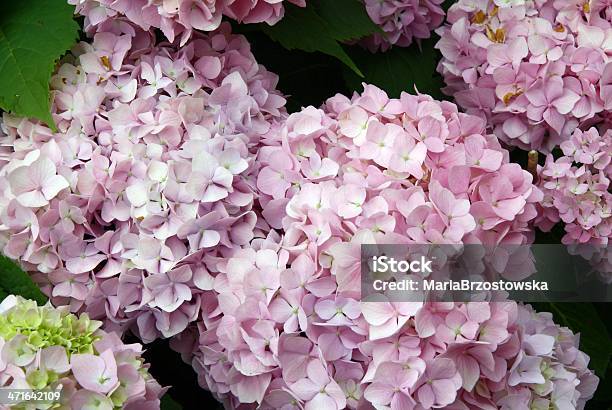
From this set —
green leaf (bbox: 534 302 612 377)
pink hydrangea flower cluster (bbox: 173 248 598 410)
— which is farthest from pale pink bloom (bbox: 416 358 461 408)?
green leaf (bbox: 534 302 612 377)

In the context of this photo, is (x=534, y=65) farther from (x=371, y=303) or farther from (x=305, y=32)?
(x=371, y=303)

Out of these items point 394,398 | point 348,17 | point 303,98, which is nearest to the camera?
point 394,398

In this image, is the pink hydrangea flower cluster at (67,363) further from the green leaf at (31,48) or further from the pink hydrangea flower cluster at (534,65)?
the pink hydrangea flower cluster at (534,65)

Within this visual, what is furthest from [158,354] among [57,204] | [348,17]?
[348,17]

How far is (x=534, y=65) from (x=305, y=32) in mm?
245

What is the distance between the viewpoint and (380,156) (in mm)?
853

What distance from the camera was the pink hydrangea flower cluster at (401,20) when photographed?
1097mm

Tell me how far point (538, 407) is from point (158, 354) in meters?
0.39

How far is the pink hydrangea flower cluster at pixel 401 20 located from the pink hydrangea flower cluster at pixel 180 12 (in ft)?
0.62

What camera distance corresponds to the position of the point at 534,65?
39.2 inches

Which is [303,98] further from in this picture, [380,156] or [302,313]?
[302,313]

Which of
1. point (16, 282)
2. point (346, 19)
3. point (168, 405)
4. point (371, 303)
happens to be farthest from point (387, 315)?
point (346, 19)

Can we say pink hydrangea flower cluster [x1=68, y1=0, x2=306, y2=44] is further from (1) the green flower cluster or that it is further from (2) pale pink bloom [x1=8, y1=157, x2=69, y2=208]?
(1) the green flower cluster

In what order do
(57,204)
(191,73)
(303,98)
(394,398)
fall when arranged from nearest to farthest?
(394,398) < (57,204) < (191,73) < (303,98)
